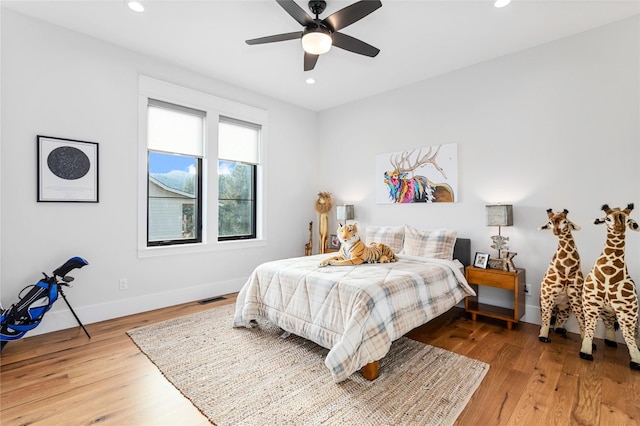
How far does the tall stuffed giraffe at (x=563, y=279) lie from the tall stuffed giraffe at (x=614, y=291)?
181mm

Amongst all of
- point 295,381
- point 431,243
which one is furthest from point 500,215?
point 295,381

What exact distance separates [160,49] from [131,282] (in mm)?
2643

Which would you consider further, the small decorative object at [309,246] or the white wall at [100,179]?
the small decorative object at [309,246]

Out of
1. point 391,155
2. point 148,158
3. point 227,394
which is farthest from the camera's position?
point 391,155

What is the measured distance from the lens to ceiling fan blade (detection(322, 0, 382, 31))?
2.10 metres

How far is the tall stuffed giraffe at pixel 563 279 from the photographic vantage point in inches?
106

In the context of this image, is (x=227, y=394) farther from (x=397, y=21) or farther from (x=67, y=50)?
(x=67, y=50)

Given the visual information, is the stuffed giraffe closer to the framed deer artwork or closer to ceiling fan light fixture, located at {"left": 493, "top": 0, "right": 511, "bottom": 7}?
the framed deer artwork

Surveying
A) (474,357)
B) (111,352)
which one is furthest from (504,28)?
(111,352)

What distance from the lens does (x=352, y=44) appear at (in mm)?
2605

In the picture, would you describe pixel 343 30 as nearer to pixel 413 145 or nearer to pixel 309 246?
pixel 413 145

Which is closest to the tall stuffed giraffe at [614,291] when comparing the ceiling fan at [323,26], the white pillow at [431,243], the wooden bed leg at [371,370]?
the white pillow at [431,243]

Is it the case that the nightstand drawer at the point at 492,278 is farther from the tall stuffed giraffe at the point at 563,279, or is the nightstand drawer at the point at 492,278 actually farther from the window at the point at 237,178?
the window at the point at 237,178

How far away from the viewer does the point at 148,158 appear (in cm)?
364
